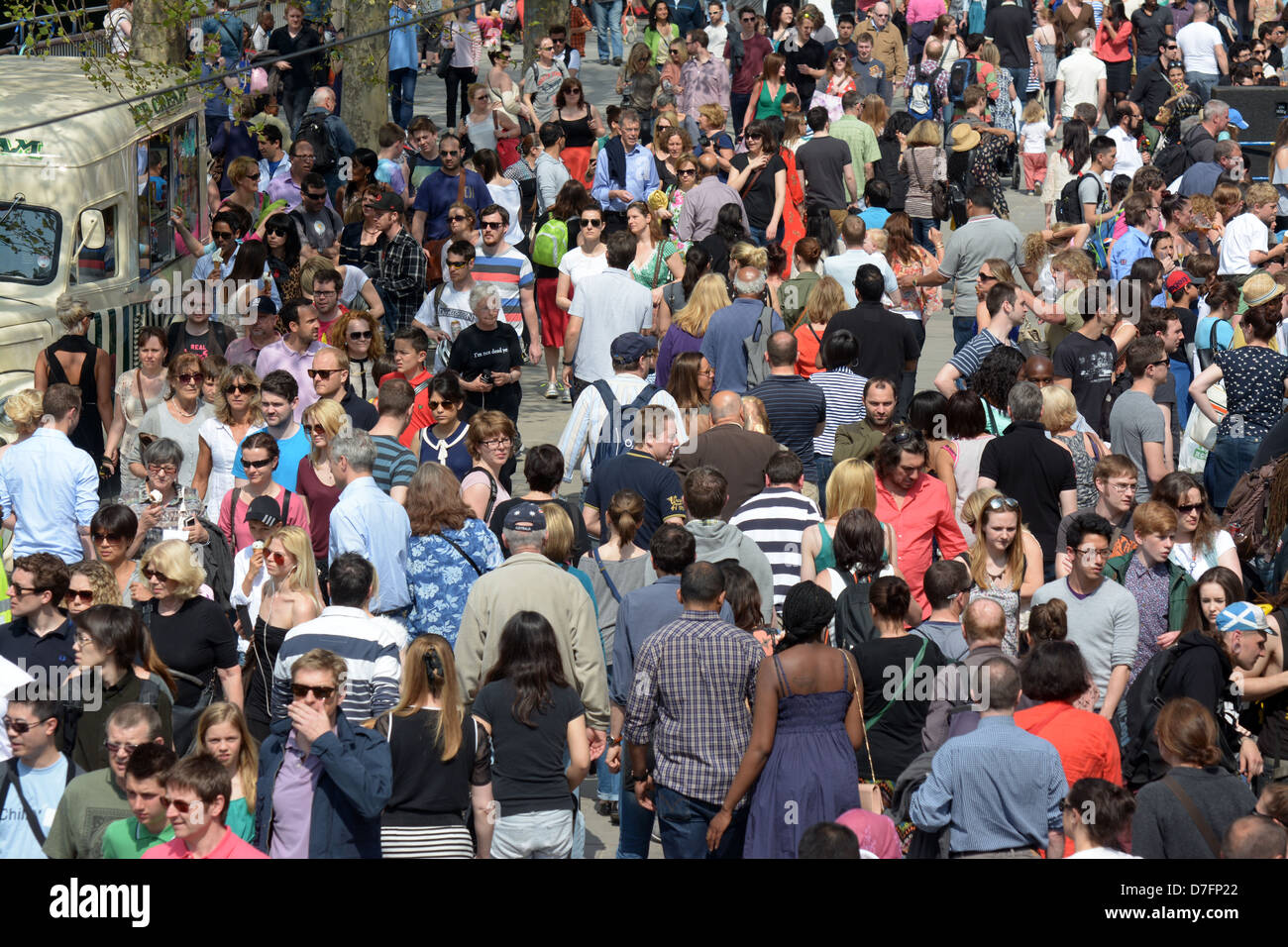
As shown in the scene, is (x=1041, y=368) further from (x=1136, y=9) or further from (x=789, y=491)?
(x=1136, y=9)

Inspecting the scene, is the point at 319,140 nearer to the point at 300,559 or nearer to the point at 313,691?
the point at 300,559

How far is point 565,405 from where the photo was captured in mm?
15164

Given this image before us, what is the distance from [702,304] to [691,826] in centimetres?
554

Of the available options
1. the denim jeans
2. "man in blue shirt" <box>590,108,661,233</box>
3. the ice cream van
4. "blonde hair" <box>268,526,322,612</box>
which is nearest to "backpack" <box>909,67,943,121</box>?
"man in blue shirt" <box>590,108,661,233</box>

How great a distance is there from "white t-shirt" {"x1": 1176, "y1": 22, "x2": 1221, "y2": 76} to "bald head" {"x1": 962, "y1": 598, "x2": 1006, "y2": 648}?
18017 mm

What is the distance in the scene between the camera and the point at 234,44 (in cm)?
2127

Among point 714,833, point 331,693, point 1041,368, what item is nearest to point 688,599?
point 714,833

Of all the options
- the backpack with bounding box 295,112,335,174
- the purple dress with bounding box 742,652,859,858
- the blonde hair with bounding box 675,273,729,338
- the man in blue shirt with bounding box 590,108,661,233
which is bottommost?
the purple dress with bounding box 742,652,859,858

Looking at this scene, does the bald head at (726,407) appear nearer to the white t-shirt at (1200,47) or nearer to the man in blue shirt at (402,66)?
the man in blue shirt at (402,66)

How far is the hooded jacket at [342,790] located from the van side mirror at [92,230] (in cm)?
736

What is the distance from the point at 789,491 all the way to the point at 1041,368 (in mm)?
2283

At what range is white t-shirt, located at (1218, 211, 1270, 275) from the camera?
546 inches

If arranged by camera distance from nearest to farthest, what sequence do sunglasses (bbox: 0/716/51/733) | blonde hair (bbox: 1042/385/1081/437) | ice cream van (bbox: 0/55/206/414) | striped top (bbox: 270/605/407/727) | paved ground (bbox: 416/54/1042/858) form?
1. sunglasses (bbox: 0/716/51/733)
2. striped top (bbox: 270/605/407/727)
3. paved ground (bbox: 416/54/1042/858)
4. blonde hair (bbox: 1042/385/1081/437)
5. ice cream van (bbox: 0/55/206/414)

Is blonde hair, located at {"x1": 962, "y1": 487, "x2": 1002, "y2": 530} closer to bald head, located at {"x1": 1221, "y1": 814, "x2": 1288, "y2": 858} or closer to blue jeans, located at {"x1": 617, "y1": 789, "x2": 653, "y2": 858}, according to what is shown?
blue jeans, located at {"x1": 617, "y1": 789, "x2": 653, "y2": 858}
